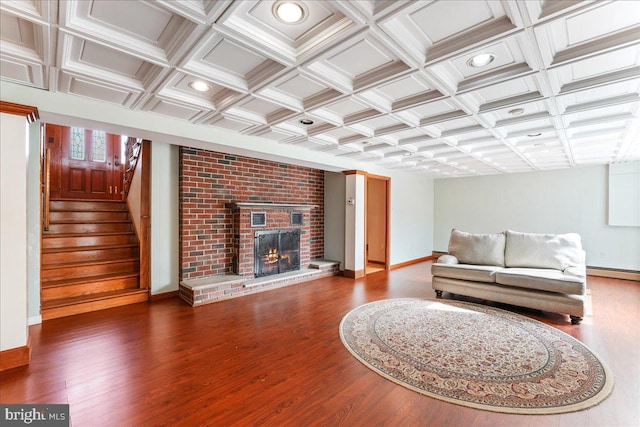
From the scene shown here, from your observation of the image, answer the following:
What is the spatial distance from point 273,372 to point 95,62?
280cm

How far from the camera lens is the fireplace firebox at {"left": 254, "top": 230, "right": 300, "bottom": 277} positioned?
4.95 m

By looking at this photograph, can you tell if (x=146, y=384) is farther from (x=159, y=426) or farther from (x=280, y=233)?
(x=280, y=233)

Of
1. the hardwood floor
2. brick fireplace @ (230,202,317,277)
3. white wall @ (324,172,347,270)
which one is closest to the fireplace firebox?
brick fireplace @ (230,202,317,277)

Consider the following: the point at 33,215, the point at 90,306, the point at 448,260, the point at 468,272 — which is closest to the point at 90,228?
the point at 90,306

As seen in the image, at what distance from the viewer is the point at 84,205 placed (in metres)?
5.03

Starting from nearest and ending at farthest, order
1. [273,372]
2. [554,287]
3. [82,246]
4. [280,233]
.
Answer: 1. [273,372]
2. [554,287]
3. [82,246]
4. [280,233]

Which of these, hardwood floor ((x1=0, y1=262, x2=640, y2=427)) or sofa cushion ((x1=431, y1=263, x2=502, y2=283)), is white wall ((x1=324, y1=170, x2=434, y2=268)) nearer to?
sofa cushion ((x1=431, y1=263, x2=502, y2=283))

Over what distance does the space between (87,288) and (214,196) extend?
2045 mm

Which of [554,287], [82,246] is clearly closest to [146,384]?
[82,246]

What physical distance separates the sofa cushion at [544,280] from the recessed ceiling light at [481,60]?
9.50 ft

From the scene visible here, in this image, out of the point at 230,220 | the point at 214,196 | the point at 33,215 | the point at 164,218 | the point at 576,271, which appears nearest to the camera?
the point at 33,215

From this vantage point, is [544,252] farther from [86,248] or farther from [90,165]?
[90,165]

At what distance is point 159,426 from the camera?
67.8 inches

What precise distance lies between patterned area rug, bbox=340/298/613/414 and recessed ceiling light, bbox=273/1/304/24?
2.60m
